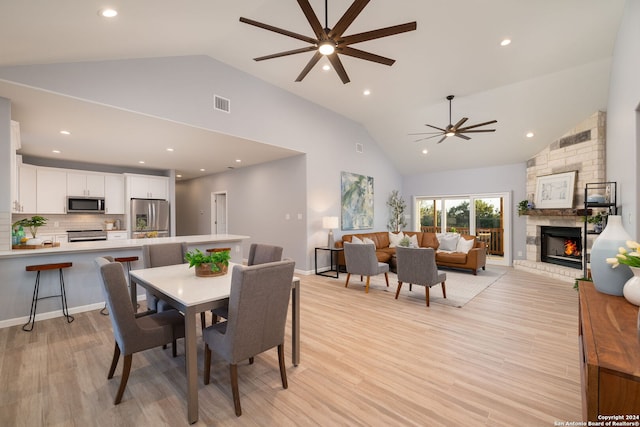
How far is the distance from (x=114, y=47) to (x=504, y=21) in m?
4.71

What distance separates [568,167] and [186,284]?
7593mm

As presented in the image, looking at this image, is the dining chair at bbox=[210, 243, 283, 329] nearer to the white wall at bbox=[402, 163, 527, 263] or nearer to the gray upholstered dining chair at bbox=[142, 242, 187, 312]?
the gray upholstered dining chair at bbox=[142, 242, 187, 312]

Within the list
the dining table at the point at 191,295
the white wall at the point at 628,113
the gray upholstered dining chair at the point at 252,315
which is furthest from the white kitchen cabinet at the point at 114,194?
the white wall at the point at 628,113

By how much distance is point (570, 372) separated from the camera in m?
2.30

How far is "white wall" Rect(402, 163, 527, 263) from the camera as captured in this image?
7078 millimetres

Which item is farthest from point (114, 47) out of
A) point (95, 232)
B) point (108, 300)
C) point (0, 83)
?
point (95, 232)

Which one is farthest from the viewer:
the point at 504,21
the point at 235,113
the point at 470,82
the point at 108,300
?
the point at 470,82

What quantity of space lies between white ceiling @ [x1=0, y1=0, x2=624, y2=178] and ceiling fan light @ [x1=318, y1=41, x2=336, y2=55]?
3.34ft

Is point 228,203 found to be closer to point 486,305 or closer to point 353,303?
point 353,303

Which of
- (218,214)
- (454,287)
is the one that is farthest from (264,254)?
(218,214)

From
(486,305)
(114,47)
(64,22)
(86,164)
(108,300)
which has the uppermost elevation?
(114,47)

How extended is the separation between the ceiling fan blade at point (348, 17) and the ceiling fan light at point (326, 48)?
0.24 ft

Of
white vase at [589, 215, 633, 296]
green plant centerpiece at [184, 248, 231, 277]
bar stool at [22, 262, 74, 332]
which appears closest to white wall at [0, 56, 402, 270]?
bar stool at [22, 262, 74, 332]

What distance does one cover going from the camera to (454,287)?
4934mm
